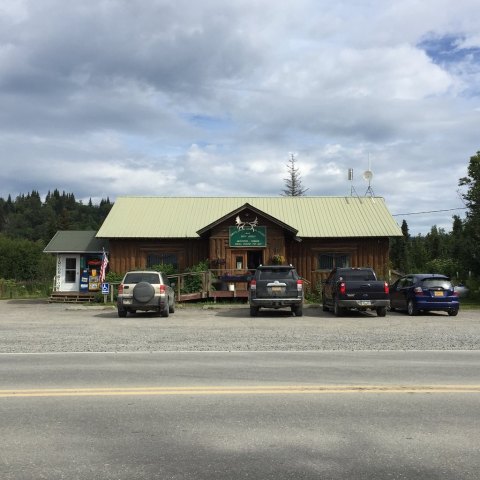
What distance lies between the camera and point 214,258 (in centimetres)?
2989

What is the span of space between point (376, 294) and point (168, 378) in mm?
13088

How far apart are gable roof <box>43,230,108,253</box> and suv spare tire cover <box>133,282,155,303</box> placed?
46.0 feet

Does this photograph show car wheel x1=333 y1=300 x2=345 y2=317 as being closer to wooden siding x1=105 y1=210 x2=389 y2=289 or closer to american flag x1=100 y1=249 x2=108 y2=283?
wooden siding x1=105 y1=210 x2=389 y2=289

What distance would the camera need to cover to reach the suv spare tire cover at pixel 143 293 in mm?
19906

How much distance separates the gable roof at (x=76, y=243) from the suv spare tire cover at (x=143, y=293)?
14022mm


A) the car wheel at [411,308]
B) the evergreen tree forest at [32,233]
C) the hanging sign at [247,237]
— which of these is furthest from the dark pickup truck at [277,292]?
the evergreen tree forest at [32,233]

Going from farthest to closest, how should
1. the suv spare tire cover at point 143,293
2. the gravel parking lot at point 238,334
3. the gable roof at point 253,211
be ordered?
1. the gable roof at point 253,211
2. the suv spare tire cover at point 143,293
3. the gravel parking lot at point 238,334

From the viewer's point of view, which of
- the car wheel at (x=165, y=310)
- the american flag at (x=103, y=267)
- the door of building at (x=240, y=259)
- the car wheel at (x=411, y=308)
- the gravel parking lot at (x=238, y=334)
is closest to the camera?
the gravel parking lot at (x=238, y=334)

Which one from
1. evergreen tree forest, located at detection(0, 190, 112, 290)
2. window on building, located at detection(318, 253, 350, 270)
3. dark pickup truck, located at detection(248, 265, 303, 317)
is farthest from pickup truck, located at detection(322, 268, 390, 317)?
evergreen tree forest, located at detection(0, 190, 112, 290)

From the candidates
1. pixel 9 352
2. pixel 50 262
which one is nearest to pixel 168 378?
pixel 9 352

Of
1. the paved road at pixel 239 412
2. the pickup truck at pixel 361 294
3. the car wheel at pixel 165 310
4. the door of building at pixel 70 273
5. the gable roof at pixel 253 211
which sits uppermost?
the gable roof at pixel 253 211

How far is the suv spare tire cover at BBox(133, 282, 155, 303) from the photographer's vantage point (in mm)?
19906

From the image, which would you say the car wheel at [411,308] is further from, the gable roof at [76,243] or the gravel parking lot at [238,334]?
the gable roof at [76,243]

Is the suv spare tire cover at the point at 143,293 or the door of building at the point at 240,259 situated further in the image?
the door of building at the point at 240,259
